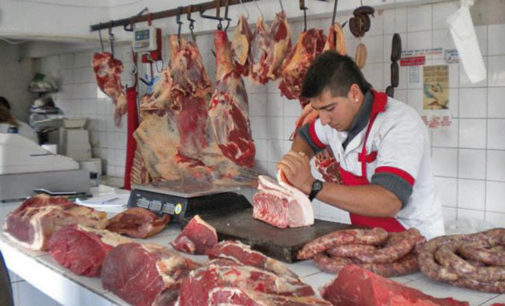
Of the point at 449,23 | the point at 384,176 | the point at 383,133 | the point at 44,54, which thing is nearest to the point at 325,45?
the point at 449,23

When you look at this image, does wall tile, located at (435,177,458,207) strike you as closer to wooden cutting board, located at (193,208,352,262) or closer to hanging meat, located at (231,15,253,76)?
wooden cutting board, located at (193,208,352,262)

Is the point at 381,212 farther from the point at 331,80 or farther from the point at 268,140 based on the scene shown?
the point at 268,140

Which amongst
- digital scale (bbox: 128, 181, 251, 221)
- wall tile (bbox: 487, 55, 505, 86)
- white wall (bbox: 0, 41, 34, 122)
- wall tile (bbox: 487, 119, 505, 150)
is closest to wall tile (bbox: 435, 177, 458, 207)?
wall tile (bbox: 487, 119, 505, 150)

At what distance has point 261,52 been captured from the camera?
15.0 ft

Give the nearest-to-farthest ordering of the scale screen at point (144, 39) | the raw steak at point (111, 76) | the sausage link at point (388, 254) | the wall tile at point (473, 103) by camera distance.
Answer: the sausage link at point (388, 254)
the wall tile at point (473, 103)
the scale screen at point (144, 39)
the raw steak at point (111, 76)

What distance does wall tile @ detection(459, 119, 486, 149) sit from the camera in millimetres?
3842

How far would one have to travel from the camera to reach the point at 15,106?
8.62m

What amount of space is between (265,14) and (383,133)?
84.5 inches

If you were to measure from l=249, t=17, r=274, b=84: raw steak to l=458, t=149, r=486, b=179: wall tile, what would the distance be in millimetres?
1557

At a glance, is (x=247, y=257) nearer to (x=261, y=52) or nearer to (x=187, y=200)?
(x=187, y=200)

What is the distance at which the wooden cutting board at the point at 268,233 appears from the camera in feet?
8.14

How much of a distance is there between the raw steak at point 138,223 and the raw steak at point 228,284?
120 cm

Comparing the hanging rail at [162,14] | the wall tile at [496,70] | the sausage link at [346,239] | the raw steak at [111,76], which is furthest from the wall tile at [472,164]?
the raw steak at [111,76]

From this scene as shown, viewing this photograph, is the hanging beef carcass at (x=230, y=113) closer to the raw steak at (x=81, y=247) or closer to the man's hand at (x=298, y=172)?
the man's hand at (x=298, y=172)
